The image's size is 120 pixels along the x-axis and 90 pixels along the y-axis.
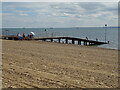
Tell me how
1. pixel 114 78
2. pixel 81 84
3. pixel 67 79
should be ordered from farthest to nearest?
pixel 114 78 < pixel 67 79 < pixel 81 84

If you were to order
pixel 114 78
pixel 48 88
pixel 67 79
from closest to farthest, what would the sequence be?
1. pixel 48 88
2. pixel 67 79
3. pixel 114 78

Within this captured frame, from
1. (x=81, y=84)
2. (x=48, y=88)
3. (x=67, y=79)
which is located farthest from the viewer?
(x=67, y=79)

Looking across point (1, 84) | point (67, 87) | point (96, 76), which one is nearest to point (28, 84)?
point (1, 84)

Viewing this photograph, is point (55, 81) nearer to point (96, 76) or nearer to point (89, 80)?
point (89, 80)

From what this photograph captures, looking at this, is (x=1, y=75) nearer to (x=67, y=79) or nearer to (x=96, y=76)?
(x=67, y=79)

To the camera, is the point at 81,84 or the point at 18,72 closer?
the point at 81,84

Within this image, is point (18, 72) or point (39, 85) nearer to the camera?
point (39, 85)

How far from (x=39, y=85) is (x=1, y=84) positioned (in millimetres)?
1040

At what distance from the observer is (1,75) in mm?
6562

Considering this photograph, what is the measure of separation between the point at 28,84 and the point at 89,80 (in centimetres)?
194

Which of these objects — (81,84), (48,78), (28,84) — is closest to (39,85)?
(28,84)

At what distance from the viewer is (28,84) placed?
5727 millimetres

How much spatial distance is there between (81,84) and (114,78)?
5.18ft

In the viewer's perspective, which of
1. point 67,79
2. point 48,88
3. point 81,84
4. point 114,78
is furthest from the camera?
point 114,78
